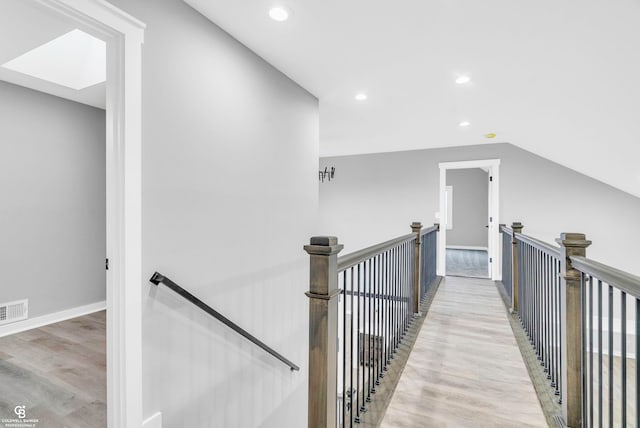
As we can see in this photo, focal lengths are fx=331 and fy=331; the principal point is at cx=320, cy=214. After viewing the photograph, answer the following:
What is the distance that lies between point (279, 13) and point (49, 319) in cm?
388

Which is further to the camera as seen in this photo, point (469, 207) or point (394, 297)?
point (469, 207)

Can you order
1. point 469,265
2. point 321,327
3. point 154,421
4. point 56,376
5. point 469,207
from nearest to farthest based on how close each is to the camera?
1. point 321,327
2. point 154,421
3. point 56,376
4. point 469,265
5. point 469,207

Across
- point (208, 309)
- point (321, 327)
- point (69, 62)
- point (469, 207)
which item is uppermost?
point (69, 62)

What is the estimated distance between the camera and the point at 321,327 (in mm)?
1331

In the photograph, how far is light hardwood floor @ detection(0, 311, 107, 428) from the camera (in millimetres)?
2031

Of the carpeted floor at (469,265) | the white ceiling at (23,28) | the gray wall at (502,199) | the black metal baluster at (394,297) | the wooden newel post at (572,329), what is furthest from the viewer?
the carpeted floor at (469,265)

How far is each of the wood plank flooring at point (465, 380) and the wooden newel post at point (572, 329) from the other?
0.31 metres

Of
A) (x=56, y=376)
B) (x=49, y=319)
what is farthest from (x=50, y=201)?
(x=56, y=376)

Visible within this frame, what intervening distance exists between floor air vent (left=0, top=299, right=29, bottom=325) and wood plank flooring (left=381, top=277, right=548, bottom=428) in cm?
369

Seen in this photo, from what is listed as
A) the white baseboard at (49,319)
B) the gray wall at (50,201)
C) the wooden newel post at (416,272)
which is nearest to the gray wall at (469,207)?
the wooden newel post at (416,272)

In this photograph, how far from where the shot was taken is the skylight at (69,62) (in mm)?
3066

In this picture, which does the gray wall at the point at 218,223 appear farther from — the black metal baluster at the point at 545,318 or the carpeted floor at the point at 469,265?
the carpeted floor at the point at 469,265

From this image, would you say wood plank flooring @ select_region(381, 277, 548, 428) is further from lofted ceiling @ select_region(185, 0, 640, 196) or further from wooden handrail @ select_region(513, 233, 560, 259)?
lofted ceiling @ select_region(185, 0, 640, 196)

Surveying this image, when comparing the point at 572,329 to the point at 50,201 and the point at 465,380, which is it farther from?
the point at 50,201
